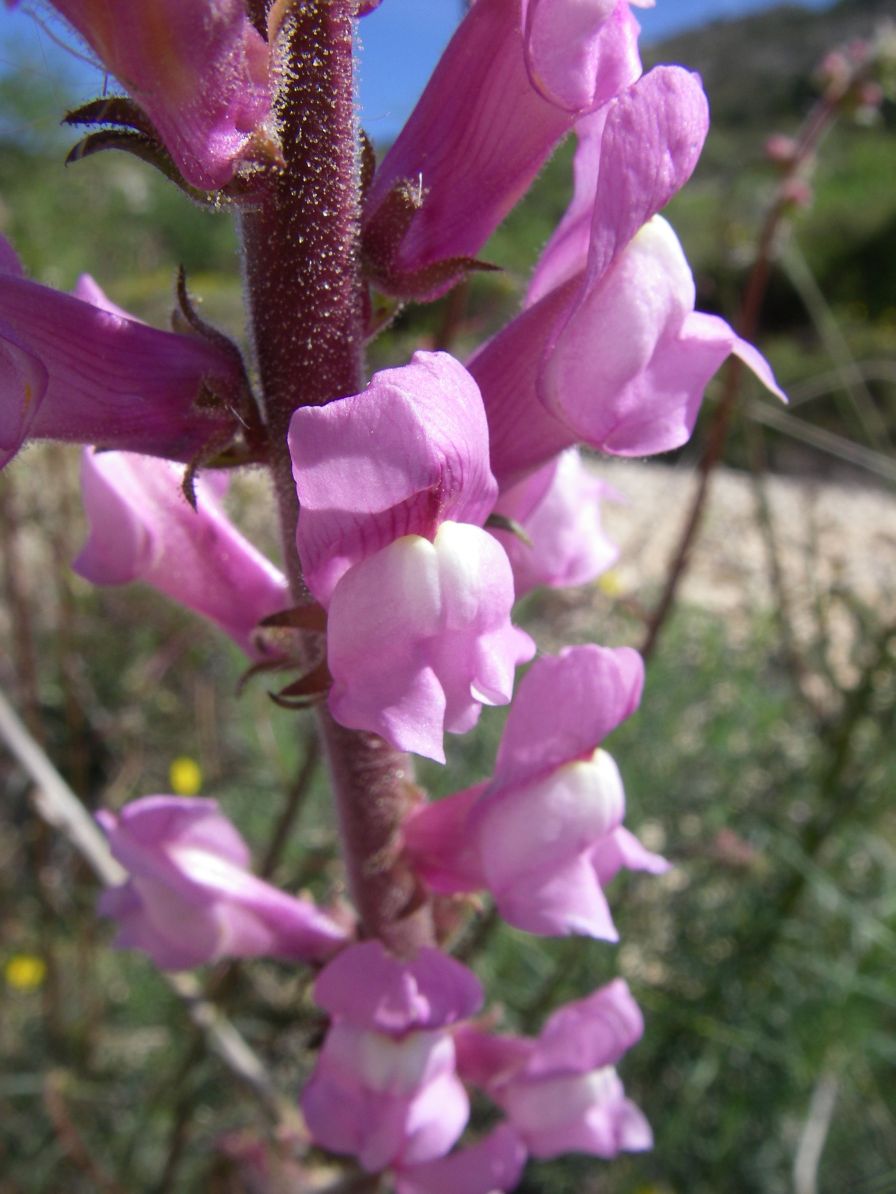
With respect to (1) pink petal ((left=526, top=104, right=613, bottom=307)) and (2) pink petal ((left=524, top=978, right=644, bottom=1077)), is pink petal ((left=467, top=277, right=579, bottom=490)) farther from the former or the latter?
(2) pink petal ((left=524, top=978, right=644, bottom=1077))

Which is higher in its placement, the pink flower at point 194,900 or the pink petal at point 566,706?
the pink petal at point 566,706

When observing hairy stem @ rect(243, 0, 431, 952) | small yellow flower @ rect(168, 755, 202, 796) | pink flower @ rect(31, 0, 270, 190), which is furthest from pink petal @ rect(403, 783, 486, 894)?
small yellow flower @ rect(168, 755, 202, 796)

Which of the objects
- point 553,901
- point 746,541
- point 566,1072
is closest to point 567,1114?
point 566,1072

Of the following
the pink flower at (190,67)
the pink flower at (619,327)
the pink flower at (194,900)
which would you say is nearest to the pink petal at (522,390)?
the pink flower at (619,327)

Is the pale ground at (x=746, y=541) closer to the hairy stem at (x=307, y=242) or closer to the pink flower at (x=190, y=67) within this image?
the hairy stem at (x=307, y=242)

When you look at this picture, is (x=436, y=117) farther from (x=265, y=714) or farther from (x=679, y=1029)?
(x=265, y=714)

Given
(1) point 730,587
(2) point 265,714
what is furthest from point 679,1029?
(1) point 730,587
